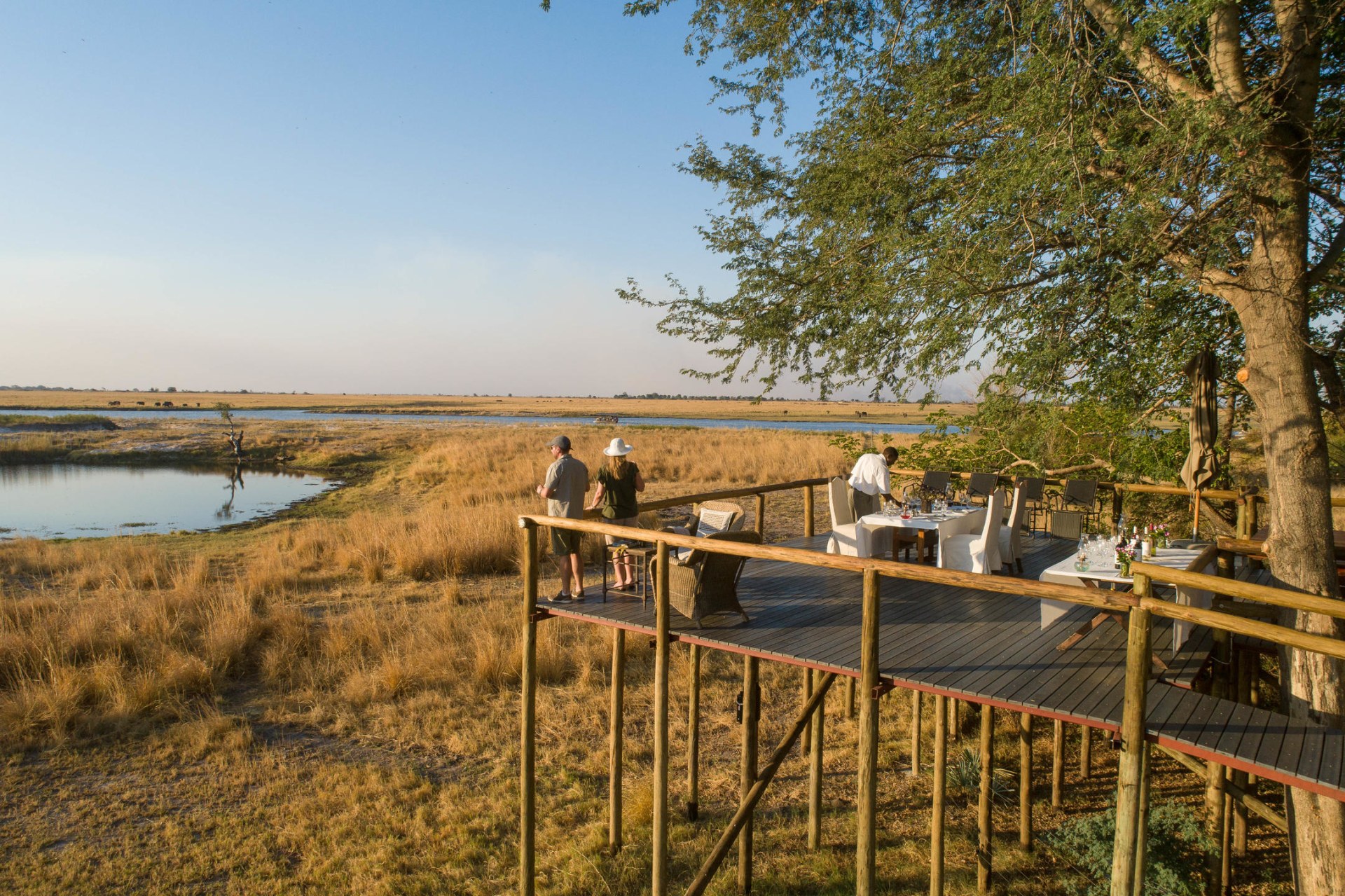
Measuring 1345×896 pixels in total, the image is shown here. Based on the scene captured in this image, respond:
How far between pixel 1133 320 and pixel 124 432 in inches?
2611

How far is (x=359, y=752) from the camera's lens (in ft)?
28.5

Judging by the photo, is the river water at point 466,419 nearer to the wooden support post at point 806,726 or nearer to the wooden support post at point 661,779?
the wooden support post at point 806,726

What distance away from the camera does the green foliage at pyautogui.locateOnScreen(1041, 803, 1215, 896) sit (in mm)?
5661

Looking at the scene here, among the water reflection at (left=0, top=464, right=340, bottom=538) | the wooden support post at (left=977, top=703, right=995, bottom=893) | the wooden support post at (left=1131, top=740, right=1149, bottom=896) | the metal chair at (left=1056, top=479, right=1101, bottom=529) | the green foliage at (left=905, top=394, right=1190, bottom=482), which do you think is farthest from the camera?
the water reflection at (left=0, top=464, right=340, bottom=538)

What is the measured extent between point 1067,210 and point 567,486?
4.91 metres

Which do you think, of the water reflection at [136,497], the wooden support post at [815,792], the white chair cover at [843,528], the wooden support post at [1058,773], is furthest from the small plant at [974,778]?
the water reflection at [136,497]

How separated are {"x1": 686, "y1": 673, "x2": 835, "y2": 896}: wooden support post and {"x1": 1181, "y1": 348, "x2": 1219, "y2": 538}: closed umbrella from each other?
419 centimetres

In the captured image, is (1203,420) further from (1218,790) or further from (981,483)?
(981,483)

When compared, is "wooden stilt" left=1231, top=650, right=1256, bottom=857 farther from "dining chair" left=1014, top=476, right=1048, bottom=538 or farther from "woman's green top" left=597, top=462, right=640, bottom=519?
"woman's green top" left=597, top=462, right=640, bottom=519

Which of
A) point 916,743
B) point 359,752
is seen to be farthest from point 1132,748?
point 359,752

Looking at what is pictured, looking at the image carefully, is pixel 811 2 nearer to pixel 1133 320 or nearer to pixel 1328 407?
pixel 1133 320

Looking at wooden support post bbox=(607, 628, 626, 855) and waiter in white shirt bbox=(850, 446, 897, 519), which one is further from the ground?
waiter in white shirt bbox=(850, 446, 897, 519)

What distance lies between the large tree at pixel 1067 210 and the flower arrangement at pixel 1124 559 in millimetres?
864

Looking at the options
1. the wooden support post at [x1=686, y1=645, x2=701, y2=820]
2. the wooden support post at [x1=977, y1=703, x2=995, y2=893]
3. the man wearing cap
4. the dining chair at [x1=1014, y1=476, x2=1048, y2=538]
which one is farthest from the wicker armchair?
the dining chair at [x1=1014, y1=476, x2=1048, y2=538]
